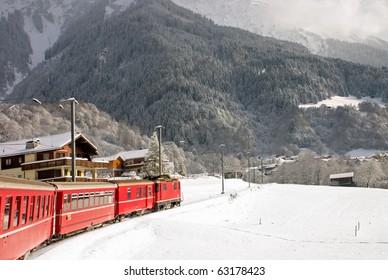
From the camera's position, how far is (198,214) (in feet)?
155

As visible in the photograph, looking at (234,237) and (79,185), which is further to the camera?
(234,237)

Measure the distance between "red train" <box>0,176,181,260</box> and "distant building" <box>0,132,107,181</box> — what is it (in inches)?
979

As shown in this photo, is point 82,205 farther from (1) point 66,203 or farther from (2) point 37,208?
(2) point 37,208

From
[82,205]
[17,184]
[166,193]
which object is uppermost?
[17,184]

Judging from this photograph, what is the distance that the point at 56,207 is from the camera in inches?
923

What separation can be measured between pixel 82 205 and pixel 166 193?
22.0 meters

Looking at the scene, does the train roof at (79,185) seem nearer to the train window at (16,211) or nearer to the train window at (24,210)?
the train window at (24,210)

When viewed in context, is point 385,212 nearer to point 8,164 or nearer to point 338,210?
point 338,210

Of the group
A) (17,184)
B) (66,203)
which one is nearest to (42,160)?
(66,203)

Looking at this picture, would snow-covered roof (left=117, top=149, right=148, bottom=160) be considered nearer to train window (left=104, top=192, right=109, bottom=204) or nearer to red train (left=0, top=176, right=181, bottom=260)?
red train (left=0, top=176, right=181, bottom=260)

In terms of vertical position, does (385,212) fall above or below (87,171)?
below

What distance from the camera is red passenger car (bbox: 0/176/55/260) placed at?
15.1 metres

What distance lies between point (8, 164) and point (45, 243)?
4841cm

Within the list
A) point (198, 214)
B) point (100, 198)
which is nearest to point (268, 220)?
point (198, 214)
